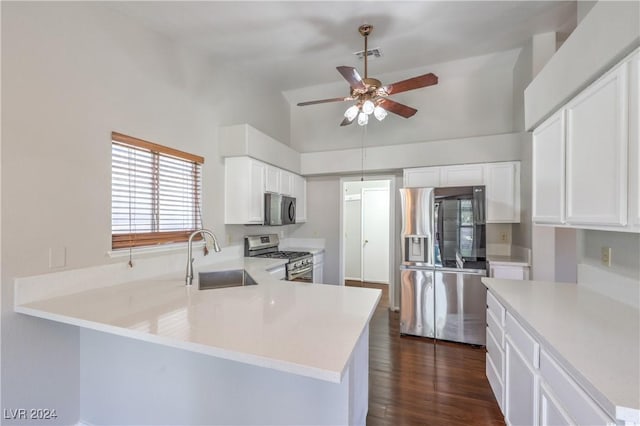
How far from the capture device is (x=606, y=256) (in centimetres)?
176

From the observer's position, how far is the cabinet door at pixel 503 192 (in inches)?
132

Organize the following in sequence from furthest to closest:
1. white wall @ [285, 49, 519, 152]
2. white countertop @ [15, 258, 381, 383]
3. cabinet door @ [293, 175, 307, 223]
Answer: cabinet door @ [293, 175, 307, 223]
white wall @ [285, 49, 519, 152]
white countertop @ [15, 258, 381, 383]

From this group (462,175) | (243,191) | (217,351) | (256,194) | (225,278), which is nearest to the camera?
(217,351)

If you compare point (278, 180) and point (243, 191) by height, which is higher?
point (278, 180)

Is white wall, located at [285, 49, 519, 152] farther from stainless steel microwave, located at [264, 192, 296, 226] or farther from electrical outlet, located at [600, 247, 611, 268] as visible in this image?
electrical outlet, located at [600, 247, 611, 268]

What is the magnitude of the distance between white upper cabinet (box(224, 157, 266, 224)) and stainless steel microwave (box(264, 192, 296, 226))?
242 millimetres

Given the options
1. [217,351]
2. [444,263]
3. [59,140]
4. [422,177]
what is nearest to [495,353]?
[444,263]

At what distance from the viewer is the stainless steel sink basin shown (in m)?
2.47

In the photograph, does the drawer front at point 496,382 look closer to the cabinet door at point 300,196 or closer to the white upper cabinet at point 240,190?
the white upper cabinet at point 240,190

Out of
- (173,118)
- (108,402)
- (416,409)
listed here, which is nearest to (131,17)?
(173,118)

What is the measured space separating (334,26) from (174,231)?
102 inches

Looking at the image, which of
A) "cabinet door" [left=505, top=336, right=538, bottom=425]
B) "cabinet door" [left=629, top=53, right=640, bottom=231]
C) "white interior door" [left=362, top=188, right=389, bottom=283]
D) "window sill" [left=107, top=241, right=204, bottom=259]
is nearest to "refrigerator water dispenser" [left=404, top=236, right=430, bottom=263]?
"cabinet door" [left=505, top=336, right=538, bottom=425]

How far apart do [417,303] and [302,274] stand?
59.2 inches

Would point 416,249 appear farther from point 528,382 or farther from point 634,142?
point 634,142
